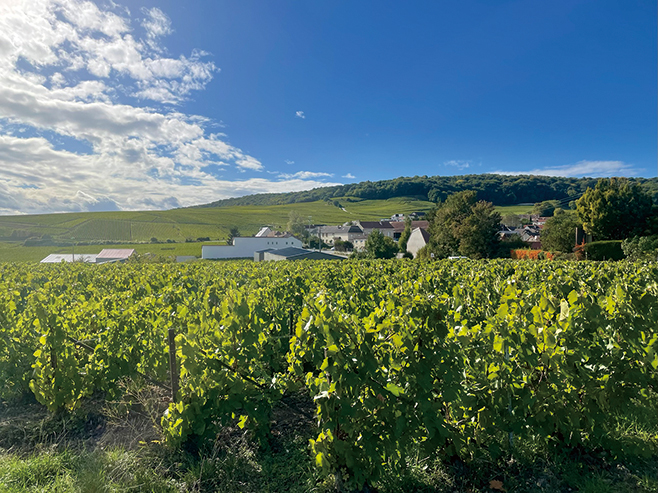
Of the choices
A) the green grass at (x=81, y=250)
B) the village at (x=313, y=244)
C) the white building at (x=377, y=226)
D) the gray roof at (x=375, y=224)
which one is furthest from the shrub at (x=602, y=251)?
the gray roof at (x=375, y=224)

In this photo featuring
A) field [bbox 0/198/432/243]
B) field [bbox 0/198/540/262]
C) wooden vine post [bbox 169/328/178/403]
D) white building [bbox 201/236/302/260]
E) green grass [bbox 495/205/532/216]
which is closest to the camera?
wooden vine post [bbox 169/328/178/403]

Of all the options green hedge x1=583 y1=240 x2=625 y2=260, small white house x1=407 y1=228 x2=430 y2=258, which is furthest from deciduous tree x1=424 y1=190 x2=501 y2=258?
green hedge x1=583 y1=240 x2=625 y2=260

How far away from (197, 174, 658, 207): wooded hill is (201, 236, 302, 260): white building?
55.3 meters

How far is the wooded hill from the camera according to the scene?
11850cm

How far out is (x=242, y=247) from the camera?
2854 inches

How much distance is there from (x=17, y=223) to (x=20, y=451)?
355ft

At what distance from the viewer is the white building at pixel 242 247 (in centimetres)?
6900

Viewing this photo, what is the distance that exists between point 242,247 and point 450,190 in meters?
91.7

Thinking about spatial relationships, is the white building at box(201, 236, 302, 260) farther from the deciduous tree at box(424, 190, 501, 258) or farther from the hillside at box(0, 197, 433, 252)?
the deciduous tree at box(424, 190, 501, 258)

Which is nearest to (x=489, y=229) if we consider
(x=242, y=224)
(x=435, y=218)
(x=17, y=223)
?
(x=435, y=218)

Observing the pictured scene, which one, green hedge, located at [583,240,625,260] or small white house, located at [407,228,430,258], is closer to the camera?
green hedge, located at [583,240,625,260]

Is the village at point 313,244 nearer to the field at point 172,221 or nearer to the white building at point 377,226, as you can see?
the white building at point 377,226

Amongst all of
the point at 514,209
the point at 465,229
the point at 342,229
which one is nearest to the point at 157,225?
the point at 342,229

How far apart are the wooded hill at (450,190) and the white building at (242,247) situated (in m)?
55.3
